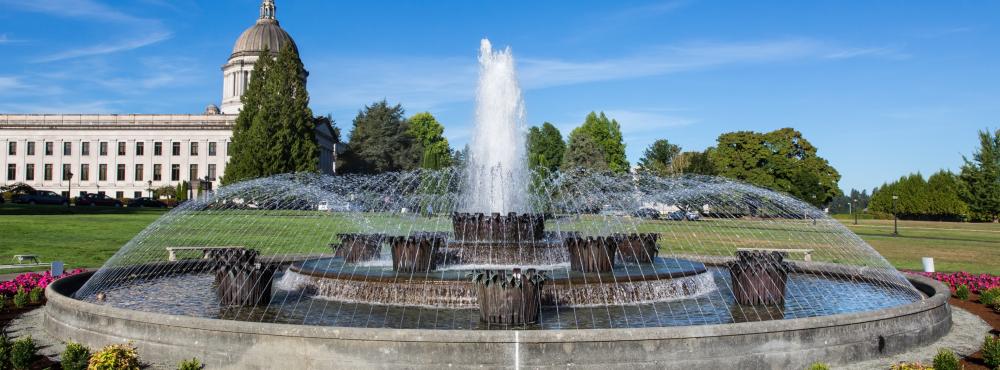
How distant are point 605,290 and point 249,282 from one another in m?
6.83

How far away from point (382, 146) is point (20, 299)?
→ 85.6m

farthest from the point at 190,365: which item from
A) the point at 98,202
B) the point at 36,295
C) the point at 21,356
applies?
the point at 98,202

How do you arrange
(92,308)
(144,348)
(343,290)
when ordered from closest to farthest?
(144,348)
(92,308)
(343,290)

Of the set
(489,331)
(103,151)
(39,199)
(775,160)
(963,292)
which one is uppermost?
(103,151)

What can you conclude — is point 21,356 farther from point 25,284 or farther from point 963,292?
point 963,292

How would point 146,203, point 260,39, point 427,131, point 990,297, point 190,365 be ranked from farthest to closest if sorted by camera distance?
point 427,131 → point 260,39 → point 146,203 → point 990,297 → point 190,365

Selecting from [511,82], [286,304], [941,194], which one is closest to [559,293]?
[286,304]

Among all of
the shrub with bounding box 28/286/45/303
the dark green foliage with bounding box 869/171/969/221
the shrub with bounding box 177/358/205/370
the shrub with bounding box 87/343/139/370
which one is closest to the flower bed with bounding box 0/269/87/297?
the shrub with bounding box 28/286/45/303

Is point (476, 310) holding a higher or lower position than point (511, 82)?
lower

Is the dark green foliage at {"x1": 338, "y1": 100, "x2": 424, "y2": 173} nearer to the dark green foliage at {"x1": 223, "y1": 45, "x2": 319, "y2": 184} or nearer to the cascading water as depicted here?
the dark green foliage at {"x1": 223, "y1": 45, "x2": 319, "y2": 184}

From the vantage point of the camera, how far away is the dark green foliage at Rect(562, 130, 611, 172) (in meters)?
88.1

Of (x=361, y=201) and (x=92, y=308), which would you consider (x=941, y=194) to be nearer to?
(x=361, y=201)

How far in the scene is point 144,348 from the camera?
31.7ft

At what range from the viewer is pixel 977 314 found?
1449 cm
